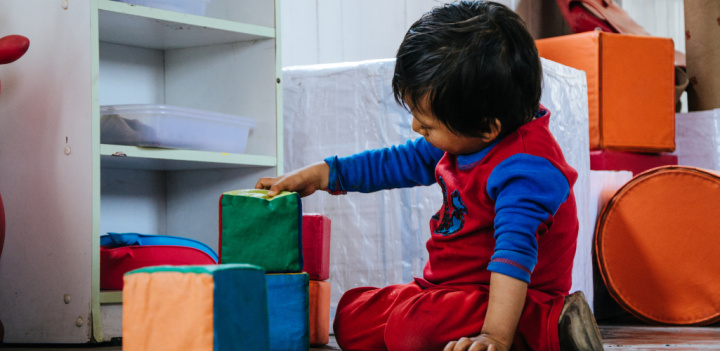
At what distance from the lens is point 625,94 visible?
6.79ft

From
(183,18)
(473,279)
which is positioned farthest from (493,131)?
(183,18)

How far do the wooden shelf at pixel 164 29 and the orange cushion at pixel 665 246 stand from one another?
869 millimetres

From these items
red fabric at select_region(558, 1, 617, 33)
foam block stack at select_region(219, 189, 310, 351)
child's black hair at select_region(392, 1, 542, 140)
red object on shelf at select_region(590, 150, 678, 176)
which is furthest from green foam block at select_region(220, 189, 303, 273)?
red fabric at select_region(558, 1, 617, 33)

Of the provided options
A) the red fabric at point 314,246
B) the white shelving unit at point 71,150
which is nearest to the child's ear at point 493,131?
the red fabric at point 314,246

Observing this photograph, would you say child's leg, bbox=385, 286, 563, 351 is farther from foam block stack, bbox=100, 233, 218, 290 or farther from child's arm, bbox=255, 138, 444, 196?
foam block stack, bbox=100, 233, 218, 290

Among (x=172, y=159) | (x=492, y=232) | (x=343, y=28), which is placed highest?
(x=343, y=28)

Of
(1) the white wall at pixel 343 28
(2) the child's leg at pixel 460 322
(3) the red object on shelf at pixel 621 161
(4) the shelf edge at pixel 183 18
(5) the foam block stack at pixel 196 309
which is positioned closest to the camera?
(5) the foam block stack at pixel 196 309

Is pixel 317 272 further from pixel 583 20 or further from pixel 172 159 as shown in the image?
pixel 583 20

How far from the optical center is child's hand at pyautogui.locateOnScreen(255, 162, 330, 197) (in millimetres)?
1015

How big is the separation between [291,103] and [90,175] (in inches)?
18.7

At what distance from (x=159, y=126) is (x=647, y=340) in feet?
2.71

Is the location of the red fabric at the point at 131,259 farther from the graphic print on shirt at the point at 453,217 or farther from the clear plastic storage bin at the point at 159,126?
the graphic print on shirt at the point at 453,217

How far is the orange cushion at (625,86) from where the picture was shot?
204 cm

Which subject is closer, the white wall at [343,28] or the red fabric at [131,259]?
the red fabric at [131,259]
